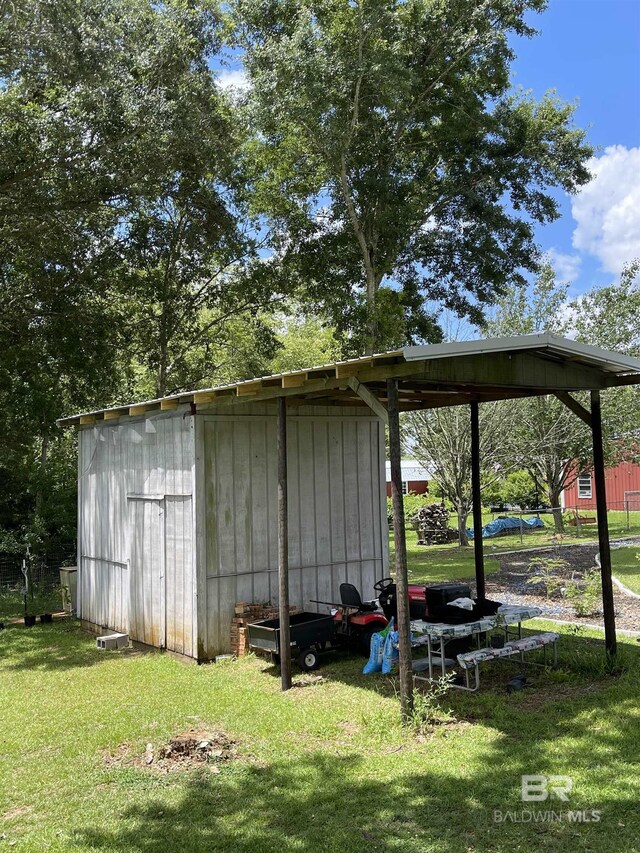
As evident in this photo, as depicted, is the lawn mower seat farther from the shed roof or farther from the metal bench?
the shed roof

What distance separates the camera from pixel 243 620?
8539mm

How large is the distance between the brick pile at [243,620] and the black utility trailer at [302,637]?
0.92ft

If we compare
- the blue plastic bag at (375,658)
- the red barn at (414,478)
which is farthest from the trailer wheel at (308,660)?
the red barn at (414,478)

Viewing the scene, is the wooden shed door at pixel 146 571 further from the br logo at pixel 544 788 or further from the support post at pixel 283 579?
the br logo at pixel 544 788

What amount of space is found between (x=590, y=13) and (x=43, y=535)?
14.6m

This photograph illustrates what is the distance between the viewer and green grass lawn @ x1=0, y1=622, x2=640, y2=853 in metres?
4.08

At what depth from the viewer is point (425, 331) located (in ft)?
60.7

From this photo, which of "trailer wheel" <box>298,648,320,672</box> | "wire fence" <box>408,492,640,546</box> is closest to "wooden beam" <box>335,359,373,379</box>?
"trailer wheel" <box>298,648,320,672</box>

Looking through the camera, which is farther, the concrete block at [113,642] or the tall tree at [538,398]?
the tall tree at [538,398]

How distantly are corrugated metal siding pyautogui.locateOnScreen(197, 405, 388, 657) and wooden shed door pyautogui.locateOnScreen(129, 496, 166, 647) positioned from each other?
1.07m

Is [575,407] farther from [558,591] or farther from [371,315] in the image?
[371,315]

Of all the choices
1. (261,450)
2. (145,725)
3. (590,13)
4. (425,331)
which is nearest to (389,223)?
(425,331)

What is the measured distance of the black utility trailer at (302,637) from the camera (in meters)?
7.64

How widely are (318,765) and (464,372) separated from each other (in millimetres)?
3464
